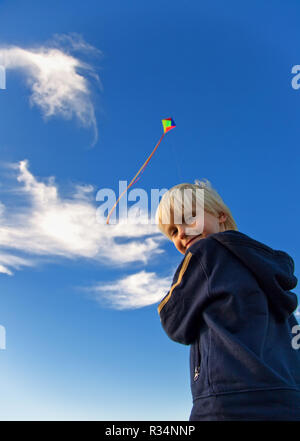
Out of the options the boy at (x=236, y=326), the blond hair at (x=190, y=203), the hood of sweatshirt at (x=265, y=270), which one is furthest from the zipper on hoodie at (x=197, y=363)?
the blond hair at (x=190, y=203)

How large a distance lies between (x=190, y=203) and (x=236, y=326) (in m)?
0.86

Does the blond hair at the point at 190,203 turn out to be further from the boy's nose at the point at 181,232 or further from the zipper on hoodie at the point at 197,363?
the zipper on hoodie at the point at 197,363

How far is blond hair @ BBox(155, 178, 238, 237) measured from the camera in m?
2.25

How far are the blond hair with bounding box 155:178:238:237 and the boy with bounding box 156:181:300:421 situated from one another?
445 millimetres

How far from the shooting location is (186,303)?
1.77m

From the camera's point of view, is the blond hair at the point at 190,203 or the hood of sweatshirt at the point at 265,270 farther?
the blond hair at the point at 190,203

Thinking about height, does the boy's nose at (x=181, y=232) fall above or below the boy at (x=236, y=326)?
above

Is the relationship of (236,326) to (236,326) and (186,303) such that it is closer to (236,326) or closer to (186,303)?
(236,326)

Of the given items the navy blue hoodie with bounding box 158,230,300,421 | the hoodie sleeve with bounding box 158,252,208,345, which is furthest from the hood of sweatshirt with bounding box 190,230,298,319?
the hoodie sleeve with bounding box 158,252,208,345

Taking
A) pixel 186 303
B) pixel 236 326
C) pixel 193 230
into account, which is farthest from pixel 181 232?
pixel 236 326

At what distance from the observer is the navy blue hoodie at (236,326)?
4.83ft
